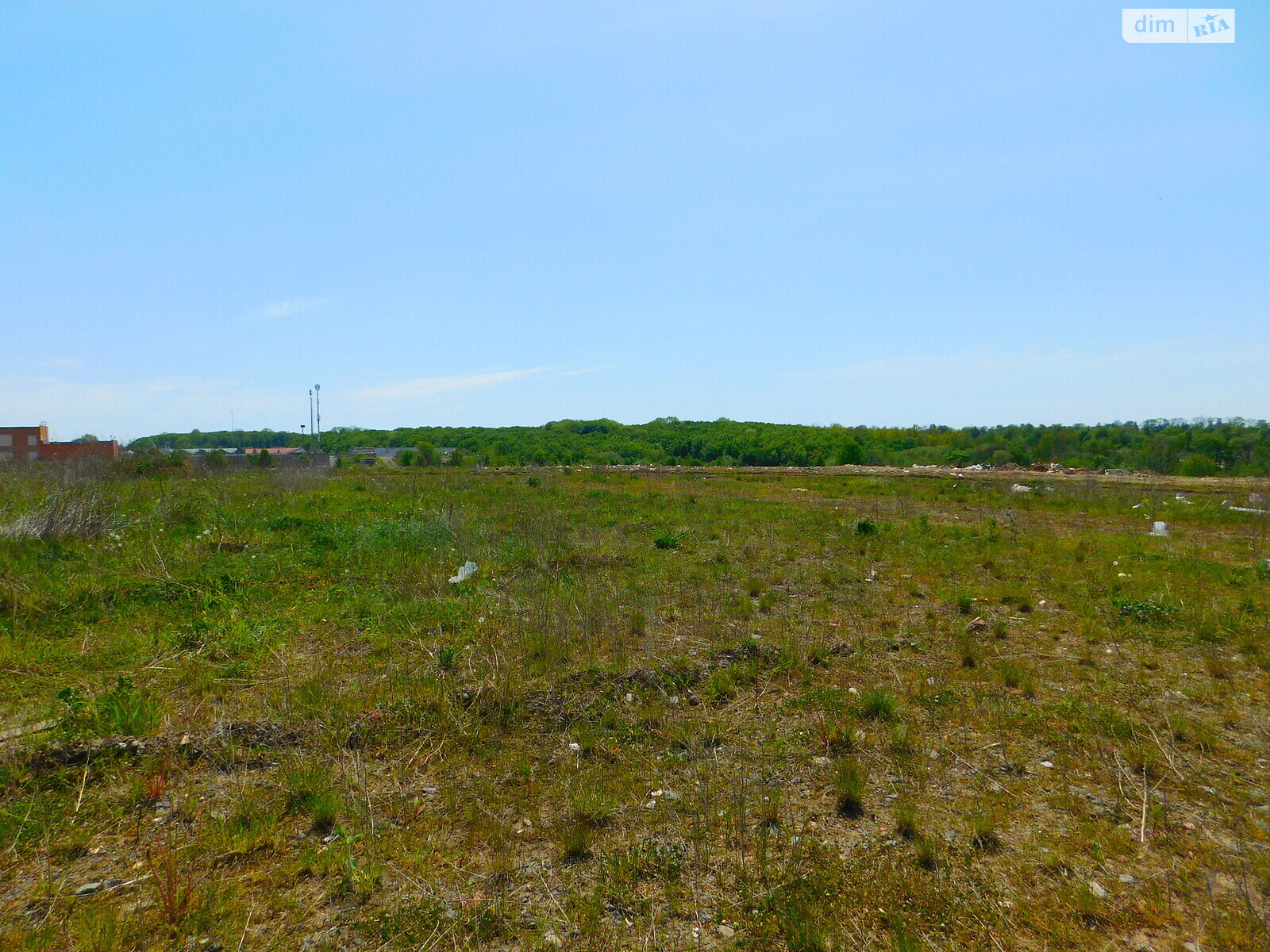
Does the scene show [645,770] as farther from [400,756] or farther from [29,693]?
[29,693]

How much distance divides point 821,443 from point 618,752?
49.2 m

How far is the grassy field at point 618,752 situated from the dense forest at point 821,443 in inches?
929

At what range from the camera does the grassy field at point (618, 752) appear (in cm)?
271

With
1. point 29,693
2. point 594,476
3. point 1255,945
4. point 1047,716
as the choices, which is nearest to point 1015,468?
point 594,476

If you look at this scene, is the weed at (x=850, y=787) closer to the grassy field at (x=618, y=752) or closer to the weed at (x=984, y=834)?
the grassy field at (x=618, y=752)

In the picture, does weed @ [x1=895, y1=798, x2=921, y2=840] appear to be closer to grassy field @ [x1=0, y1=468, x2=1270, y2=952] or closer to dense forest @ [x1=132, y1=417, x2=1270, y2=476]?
grassy field @ [x1=0, y1=468, x2=1270, y2=952]

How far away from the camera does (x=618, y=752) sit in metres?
4.07

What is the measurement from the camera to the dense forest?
2838 centimetres

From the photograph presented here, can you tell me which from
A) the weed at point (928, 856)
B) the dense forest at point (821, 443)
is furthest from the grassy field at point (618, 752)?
the dense forest at point (821, 443)

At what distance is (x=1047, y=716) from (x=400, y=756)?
14.7 ft

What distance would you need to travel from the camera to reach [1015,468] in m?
28.7

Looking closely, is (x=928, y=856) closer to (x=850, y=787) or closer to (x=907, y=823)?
(x=907, y=823)

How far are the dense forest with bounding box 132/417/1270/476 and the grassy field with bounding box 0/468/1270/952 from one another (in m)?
23.6

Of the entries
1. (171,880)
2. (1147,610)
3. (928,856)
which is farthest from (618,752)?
(1147,610)
